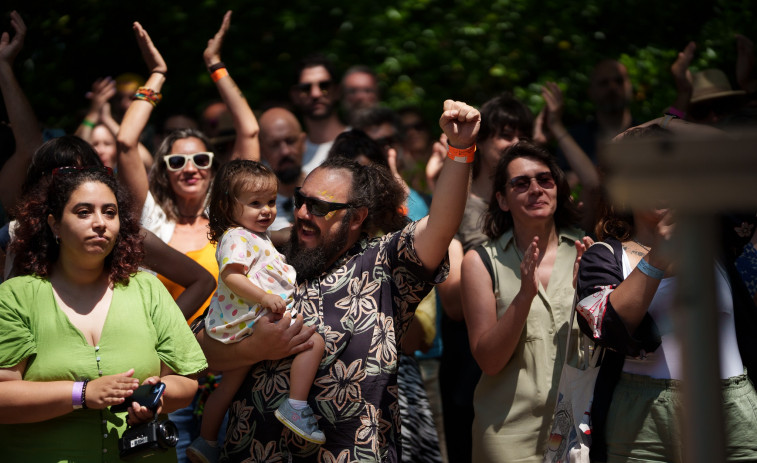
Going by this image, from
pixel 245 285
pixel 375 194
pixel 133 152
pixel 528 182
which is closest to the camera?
pixel 245 285

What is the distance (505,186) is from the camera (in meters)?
4.61

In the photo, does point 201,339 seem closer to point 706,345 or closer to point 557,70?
point 706,345

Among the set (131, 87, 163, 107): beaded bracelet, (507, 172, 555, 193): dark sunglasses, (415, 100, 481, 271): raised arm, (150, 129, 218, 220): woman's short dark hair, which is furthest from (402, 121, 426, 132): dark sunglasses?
(415, 100, 481, 271): raised arm

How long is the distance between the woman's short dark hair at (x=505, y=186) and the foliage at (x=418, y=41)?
344cm

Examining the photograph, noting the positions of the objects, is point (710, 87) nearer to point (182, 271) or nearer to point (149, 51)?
point (149, 51)

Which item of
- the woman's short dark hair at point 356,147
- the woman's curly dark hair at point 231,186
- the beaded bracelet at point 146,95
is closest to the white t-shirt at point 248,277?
the woman's curly dark hair at point 231,186

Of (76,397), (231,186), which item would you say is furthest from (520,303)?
(76,397)

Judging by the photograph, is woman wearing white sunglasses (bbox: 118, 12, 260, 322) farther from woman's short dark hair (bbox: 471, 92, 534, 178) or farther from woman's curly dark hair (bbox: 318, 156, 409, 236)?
woman's short dark hair (bbox: 471, 92, 534, 178)

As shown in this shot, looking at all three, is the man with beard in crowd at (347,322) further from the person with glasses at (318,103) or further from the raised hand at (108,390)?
the person with glasses at (318,103)

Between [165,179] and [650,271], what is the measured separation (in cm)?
304

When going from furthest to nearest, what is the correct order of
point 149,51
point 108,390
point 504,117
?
1. point 149,51
2. point 504,117
3. point 108,390

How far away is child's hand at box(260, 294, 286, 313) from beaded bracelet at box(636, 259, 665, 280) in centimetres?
147

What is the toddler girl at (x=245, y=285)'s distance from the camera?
379 cm

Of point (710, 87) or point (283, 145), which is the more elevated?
point (710, 87)
